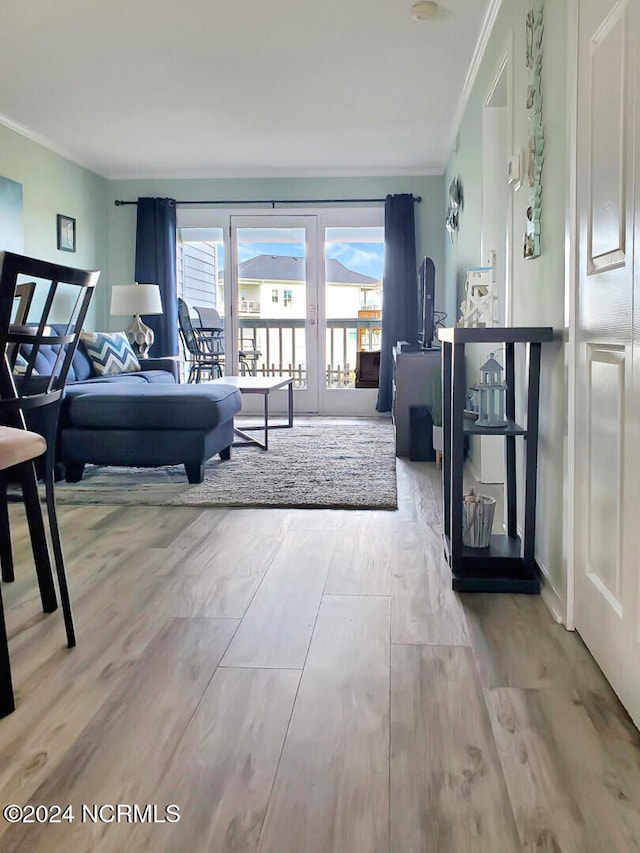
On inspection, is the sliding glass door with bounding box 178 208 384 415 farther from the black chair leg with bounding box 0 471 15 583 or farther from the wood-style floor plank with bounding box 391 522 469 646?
the black chair leg with bounding box 0 471 15 583

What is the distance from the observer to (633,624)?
4.99 ft

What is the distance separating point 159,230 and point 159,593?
566 centimetres

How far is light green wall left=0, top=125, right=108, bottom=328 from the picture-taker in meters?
5.72

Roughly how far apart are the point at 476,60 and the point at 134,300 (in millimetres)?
3712

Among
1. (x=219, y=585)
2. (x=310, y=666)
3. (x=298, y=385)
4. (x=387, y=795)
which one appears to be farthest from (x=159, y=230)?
(x=387, y=795)

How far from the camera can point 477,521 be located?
244 centimetres

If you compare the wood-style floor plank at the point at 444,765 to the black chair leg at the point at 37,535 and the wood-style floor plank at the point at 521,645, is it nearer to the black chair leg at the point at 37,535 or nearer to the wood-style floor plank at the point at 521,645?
the wood-style floor plank at the point at 521,645

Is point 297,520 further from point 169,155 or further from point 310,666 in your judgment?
point 169,155

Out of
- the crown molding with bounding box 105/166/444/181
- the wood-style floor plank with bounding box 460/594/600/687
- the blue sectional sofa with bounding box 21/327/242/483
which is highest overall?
the crown molding with bounding box 105/166/444/181

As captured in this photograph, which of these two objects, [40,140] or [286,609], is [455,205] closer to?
[40,140]

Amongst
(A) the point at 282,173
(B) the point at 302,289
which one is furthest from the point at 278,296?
A: (A) the point at 282,173

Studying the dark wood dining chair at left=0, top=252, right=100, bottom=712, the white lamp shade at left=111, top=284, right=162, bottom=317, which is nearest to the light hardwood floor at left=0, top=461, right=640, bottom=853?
the dark wood dining chair at left=0, top=252, right=100, bottom=712

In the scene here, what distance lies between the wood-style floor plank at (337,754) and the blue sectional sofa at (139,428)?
81.1 inches

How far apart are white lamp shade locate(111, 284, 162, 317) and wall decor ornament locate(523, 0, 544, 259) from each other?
15.4 feet
